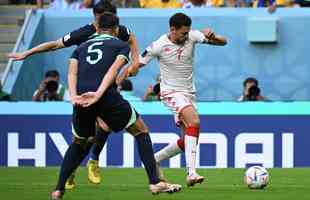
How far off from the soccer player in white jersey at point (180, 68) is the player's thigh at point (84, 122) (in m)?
2.04

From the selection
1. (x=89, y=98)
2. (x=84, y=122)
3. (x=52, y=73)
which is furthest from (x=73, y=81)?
(x=52, y=73)

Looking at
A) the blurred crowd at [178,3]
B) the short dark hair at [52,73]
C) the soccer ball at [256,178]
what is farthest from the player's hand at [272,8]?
the soccer ball at [256,178]

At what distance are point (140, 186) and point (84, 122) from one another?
7.21ft

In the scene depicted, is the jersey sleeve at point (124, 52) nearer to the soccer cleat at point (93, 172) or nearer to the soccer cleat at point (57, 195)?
the soccer cleat at point (57, 195)

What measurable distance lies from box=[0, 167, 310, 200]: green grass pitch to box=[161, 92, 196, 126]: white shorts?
101 centimetres

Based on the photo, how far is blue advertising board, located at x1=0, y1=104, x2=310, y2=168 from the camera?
20.5 m

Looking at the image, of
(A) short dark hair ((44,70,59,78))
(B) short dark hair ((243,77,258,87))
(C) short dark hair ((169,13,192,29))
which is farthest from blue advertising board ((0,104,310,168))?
(C) short dark hair ((169,13,192,29))

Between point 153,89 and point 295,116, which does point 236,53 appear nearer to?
point 153,89

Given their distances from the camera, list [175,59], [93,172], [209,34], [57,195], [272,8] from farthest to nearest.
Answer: [272,8] → [93,172] → [175,59] → [209,34] → [57,195]

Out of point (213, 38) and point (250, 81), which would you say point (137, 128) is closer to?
point (213, 38)

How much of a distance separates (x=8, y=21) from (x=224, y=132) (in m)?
6.99

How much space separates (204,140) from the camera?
20.7 m

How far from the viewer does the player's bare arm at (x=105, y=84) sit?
41.6 ft

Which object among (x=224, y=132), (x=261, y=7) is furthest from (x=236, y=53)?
(x=224, y=132)
